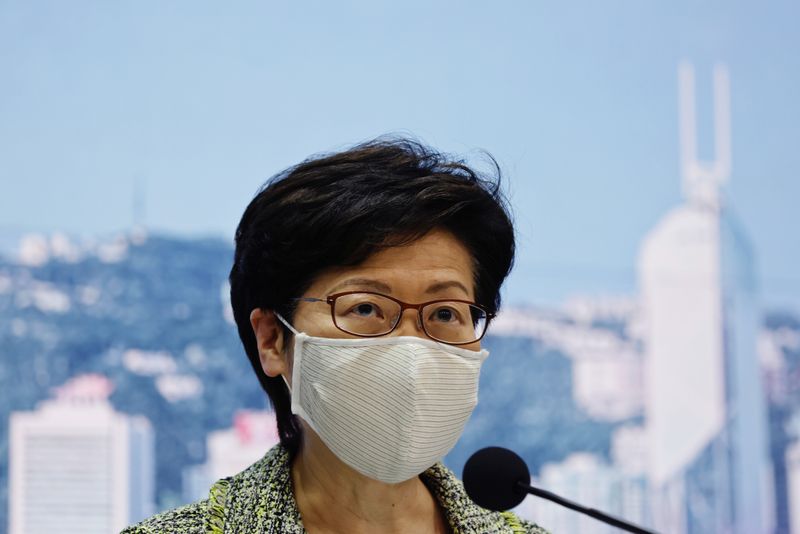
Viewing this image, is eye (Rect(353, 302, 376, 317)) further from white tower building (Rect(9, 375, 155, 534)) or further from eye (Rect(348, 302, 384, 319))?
white tower building (Rect(9, 375, 155, 534))

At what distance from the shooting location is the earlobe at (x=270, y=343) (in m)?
1.38

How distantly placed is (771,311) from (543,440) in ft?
2.65

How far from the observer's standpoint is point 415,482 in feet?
4.69

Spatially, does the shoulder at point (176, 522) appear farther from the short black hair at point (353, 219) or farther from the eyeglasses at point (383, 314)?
the eyeglasses at point (383, 314)

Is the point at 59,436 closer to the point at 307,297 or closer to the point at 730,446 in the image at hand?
the point at 307,297

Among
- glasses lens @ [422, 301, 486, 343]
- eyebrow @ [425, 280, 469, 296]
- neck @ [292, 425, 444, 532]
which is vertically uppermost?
eyebrow @ [425, 280, 469, 296]

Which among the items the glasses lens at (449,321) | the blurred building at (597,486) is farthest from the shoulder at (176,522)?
the blurred building at (597,486)

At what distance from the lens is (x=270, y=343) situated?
54.5 inches

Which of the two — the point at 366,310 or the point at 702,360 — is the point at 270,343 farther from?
the point at 702,360

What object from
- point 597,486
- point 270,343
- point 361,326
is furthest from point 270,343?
point 597,486

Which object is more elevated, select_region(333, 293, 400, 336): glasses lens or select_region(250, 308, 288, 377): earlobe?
select_region(333, 293, 400, 336): glasses lens

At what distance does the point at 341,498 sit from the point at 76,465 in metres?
1.39

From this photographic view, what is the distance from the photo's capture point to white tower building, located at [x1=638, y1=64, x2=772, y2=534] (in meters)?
3.08

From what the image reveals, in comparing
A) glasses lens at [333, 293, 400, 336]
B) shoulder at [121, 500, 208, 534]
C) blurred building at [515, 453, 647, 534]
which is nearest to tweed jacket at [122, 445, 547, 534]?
shoulder at [121, 500, 208, 534]
